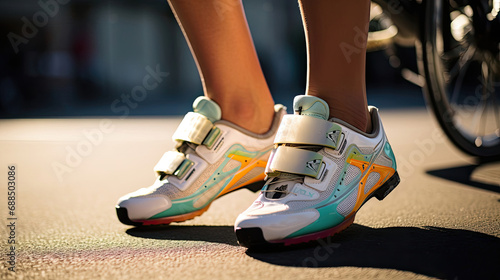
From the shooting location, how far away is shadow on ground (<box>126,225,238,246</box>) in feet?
4.09

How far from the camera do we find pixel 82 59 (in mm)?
13805

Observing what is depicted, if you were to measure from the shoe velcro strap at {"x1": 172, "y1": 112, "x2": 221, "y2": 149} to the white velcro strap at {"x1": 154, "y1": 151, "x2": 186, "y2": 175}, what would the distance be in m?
0.05

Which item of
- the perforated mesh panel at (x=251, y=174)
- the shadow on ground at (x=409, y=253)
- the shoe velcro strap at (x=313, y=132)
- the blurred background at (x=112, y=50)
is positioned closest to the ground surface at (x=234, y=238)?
the shadow on ground at (x=409, y=253)

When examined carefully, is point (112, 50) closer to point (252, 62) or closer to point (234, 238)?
point (252, 62)

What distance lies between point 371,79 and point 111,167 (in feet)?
50.5

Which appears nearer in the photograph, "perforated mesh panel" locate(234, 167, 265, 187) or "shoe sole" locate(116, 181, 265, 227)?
"shoe sole" locate(116, 181, 265, 227)

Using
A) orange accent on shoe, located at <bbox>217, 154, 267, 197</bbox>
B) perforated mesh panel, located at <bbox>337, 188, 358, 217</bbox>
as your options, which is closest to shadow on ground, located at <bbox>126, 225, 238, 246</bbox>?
orange accent on shoe, located at <bbox>217, 154, 267, 197</bbox>

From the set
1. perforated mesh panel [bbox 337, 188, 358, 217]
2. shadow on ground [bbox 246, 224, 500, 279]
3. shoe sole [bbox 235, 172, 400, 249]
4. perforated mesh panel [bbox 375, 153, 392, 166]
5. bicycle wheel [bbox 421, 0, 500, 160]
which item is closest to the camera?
shadow on ground [bbox 246, 224, 500, 279]

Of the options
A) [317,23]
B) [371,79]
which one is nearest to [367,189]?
[317,23]

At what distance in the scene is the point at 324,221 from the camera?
1.14 m

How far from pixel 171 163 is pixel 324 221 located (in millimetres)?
448

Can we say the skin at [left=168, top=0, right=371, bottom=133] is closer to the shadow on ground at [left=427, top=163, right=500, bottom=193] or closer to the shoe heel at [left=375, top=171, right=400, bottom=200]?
the shoe heel at [left=375, top=171, right=400, bottom=200]

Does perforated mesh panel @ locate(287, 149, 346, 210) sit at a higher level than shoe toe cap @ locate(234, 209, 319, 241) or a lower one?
higher

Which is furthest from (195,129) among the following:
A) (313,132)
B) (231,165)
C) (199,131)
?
(313,132)
